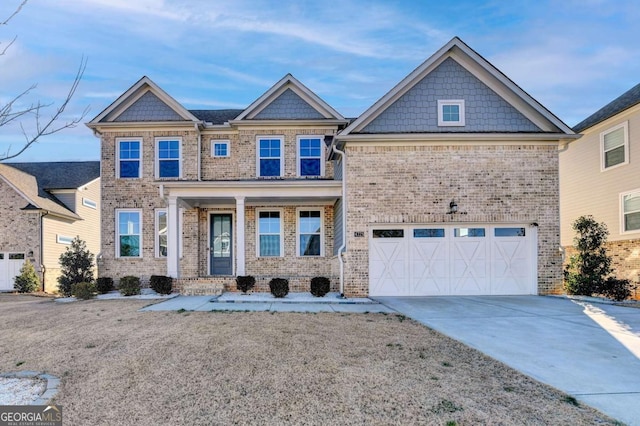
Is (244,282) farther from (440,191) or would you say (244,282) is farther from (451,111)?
(451,111)

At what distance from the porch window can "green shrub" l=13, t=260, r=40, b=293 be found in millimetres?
10746

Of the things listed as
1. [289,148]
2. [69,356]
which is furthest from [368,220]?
[69,356]

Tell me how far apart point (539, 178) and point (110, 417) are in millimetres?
12887

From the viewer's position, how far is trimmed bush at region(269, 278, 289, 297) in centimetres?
1241

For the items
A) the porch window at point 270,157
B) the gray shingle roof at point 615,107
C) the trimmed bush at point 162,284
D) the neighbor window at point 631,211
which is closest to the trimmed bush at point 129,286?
the trimmed bush at point 162,284

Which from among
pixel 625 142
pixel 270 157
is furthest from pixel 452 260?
pixel 625 142

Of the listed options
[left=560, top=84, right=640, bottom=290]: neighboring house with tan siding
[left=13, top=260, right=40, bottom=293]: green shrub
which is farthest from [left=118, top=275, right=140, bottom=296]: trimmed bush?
[left=560, top=84, right=640, bottom=290]: neighboring house with tan siding

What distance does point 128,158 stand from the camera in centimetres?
1556

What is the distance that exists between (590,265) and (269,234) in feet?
34.4

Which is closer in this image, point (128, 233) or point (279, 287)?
point (279, 287)

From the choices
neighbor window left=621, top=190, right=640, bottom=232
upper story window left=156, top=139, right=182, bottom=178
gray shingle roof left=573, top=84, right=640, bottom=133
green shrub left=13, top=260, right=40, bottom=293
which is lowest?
green shrub left=13, top=260, right=40, bottom=293

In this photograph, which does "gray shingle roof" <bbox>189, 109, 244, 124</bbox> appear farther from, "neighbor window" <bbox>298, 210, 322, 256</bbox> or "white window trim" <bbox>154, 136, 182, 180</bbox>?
"neighbor window" <bbox>298, 210, 322, 256</bbox>

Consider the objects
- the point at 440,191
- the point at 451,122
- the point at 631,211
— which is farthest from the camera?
the point at 631,211

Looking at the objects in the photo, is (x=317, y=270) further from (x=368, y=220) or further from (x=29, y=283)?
(x=29, y=283)
